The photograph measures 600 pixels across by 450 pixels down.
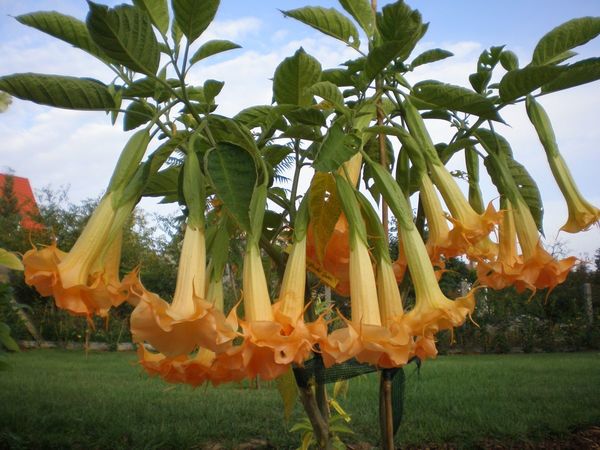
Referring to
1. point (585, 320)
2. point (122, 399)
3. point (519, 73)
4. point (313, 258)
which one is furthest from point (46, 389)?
point (585, 320)

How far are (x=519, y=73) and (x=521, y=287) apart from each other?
0.30 metres

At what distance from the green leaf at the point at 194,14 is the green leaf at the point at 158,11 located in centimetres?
5

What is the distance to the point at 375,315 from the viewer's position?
65 centimetres

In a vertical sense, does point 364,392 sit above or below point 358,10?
below

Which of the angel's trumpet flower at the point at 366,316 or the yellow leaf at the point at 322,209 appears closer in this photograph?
the angel's trumpet flower at the point at 366,316

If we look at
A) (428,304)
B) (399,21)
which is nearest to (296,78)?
(399,21)

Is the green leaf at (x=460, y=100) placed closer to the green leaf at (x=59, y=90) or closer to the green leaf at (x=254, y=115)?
the green leaf at (x=254, y=115)

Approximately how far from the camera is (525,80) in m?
0.76

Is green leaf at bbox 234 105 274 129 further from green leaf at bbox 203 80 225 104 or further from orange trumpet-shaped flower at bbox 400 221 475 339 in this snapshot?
orange trumpet-shaped flower at bbox 400 221 475 339

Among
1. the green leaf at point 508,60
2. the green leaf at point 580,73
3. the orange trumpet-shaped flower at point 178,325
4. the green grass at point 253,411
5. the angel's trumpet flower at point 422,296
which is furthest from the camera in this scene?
the green grass at point 253,411

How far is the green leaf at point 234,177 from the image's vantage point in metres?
0.62

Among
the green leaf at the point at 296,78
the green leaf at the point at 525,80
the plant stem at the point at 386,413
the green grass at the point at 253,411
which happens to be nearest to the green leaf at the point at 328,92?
the green leaf at the point at 296,78

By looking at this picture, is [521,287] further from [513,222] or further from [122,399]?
[122,399]

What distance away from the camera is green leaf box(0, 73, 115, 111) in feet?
2.07
